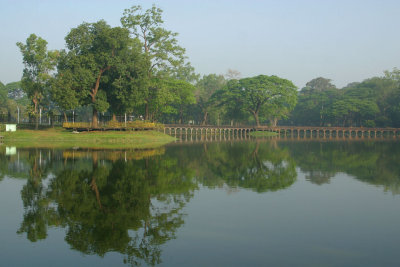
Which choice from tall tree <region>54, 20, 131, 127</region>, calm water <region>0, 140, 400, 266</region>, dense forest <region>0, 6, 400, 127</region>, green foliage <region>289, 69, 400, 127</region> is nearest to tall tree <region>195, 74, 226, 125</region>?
dense forest <region>0, 6, 400, 127</region>

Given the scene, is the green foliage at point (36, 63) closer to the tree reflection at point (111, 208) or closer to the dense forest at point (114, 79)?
the dense forest at point (114, 79)

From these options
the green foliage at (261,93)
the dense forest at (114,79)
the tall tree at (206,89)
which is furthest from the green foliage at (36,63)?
the tall tree at (206,89)

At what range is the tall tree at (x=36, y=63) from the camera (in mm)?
52969

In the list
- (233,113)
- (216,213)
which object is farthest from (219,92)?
(216,213)

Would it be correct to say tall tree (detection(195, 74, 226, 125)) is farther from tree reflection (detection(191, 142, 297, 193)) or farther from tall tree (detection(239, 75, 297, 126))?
tree reflection (detection(191, 142, 297, 193))

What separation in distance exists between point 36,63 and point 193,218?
1931 inches

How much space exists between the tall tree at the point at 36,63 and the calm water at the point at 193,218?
113 feet

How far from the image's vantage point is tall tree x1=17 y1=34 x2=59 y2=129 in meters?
53.0

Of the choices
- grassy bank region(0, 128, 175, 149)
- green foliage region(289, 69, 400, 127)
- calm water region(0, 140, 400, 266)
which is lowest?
calm water region(0, 140, 400, 266)

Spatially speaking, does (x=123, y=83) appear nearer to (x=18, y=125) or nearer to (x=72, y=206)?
(x=18, y=125)

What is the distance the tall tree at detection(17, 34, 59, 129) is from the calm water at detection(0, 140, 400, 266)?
113ft

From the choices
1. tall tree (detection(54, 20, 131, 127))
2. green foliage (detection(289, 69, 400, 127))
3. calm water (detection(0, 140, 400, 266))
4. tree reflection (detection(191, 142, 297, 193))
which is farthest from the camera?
green foliage (detection(289, 69, 400, 127))

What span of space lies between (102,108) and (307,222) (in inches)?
1614

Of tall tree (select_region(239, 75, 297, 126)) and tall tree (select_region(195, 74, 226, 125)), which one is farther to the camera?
tall tree (select_region(195, 74, 226, 125))
